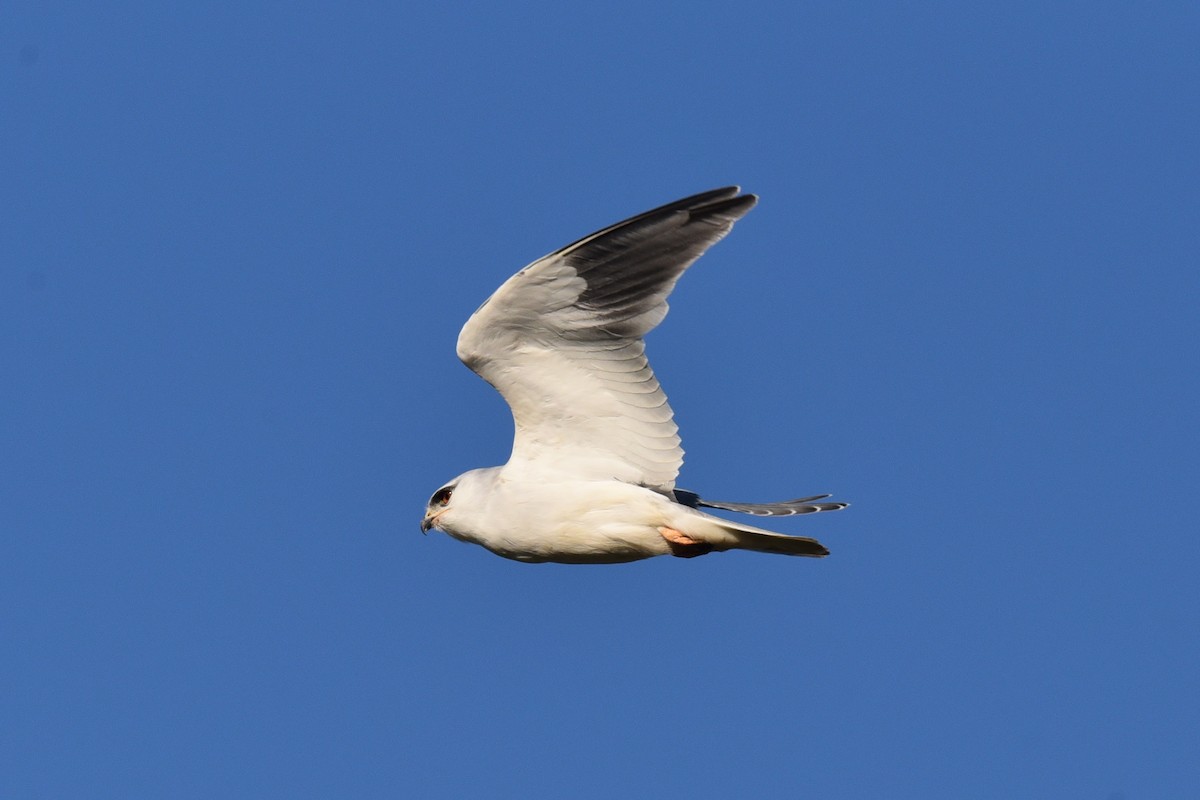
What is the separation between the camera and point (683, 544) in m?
11.6

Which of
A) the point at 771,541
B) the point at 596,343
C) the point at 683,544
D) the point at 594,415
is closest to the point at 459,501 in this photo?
the point at 594,415

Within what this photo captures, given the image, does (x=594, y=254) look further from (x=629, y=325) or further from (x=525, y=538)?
(x=525, y=538)

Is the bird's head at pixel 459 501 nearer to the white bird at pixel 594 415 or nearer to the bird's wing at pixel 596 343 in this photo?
the white bird at pixel 594 415

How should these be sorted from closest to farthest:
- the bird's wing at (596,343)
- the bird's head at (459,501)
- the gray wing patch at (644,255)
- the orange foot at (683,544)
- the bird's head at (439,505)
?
1. the gray wing patch at (644,255)
2. the bird's wing at (596,343)
3. the orange foot at (683,544)
4. the bird's head at (459,501)
5. the bird's head at (439,505)

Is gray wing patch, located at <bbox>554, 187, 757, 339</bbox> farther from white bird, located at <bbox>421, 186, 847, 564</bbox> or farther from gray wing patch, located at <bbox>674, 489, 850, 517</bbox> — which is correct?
gray wing patch, located at <bbox>674, 489, 850, 517</bbox>

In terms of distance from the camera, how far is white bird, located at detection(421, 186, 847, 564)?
1120cm

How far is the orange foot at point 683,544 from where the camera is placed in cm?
1160

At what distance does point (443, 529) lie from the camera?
490 inches

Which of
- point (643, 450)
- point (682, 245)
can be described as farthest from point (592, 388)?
point (682, 245)

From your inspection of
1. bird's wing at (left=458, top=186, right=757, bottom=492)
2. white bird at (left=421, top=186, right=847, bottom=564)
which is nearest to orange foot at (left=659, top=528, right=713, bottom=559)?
white bird at (left=421, top=186, right=847, bottom=564)

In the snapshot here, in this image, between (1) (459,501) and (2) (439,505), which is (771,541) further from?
(2) (439,505)

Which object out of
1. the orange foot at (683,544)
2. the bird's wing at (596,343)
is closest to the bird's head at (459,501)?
the bird's wing at (596,343)

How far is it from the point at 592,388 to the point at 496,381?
0.63 m

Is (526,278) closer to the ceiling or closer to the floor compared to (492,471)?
closer to the ceiling
